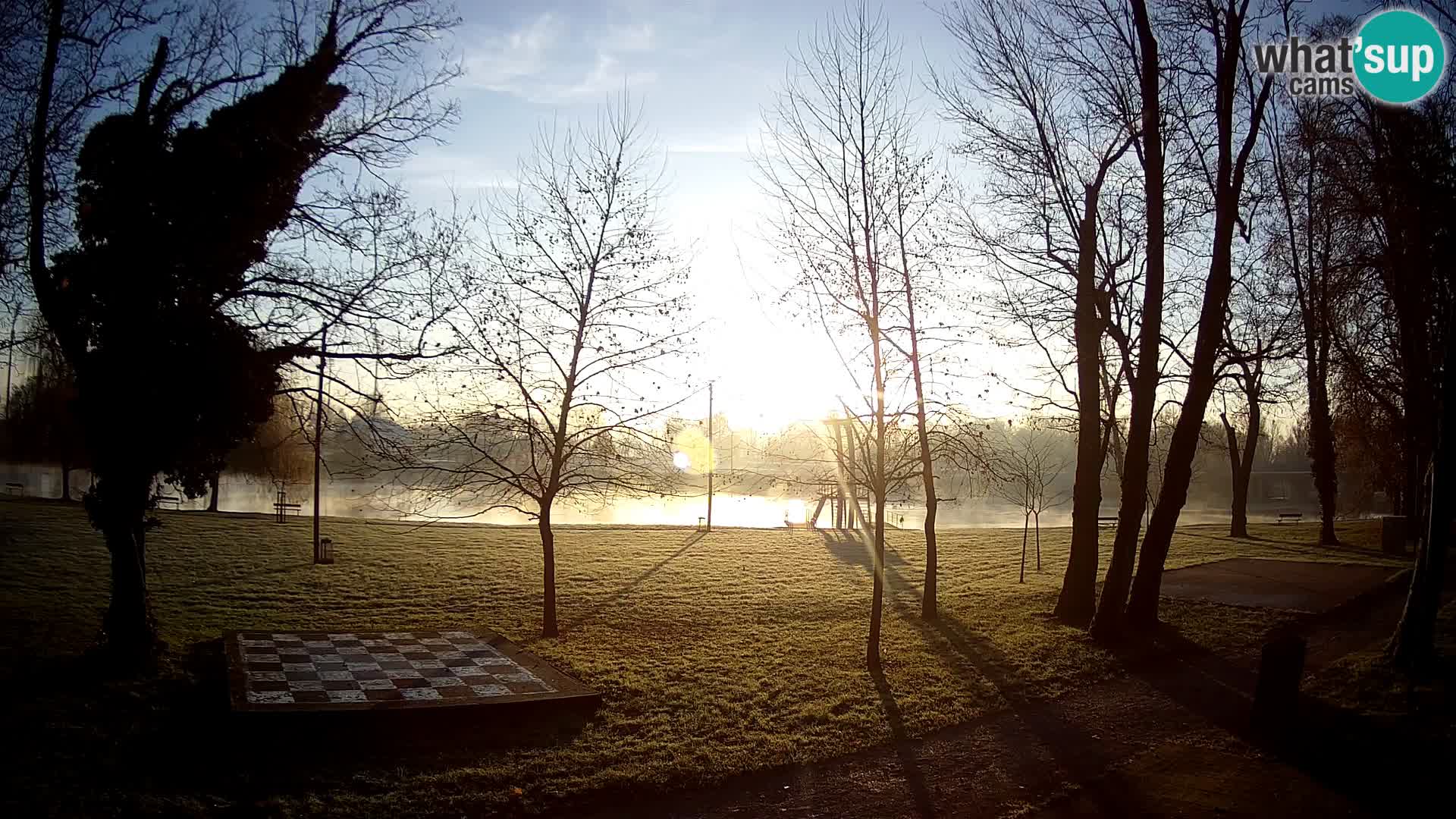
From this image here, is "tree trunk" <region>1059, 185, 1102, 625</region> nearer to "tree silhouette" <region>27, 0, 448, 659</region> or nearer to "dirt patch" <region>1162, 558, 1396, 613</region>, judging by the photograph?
"dirt patch" <region>1162, 558, 1396, 613</region>

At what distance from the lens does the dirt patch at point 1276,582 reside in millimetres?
14836

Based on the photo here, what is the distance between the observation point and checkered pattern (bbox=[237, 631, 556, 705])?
8.33 metres

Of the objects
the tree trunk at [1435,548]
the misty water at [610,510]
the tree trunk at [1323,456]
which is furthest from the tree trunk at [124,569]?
the misty water at [610,510]

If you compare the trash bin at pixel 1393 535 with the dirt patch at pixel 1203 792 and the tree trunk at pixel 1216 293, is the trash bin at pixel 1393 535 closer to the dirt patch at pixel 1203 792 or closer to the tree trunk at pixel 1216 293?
the tree trunk at pixel 1216 293

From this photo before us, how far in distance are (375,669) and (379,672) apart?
17 cm

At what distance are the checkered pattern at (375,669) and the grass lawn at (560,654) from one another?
1.90ft

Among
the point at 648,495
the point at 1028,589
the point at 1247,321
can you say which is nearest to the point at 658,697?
the point at 648,495

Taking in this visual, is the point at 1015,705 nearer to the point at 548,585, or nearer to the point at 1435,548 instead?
the point at 1435,548

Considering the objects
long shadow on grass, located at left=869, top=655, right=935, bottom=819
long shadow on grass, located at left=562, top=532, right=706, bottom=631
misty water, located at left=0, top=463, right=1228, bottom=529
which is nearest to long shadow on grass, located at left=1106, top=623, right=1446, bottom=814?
long shadow on grass, located at left=869, top=655, right=935, bottom=819

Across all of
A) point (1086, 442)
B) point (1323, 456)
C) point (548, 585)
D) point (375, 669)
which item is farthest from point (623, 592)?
point (1323, 456)

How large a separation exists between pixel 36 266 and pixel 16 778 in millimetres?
5734

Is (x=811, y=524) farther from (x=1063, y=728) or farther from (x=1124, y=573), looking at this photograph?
(x=1063, y=728)

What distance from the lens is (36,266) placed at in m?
9.32

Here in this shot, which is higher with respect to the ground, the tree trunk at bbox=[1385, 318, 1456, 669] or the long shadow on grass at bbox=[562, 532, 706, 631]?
Result: the tree trunk at bbox=[1385, 318, 1456, 669]
